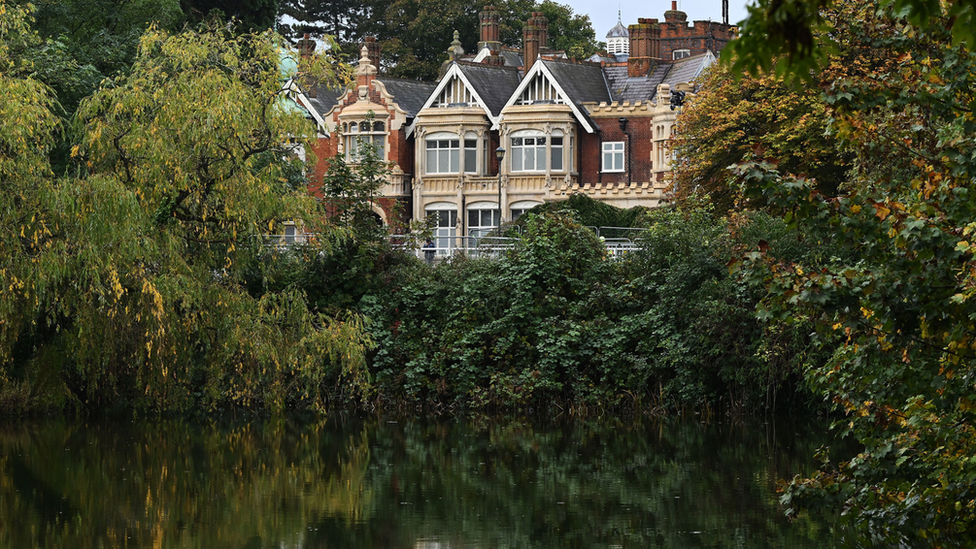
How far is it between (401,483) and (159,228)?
687 cm

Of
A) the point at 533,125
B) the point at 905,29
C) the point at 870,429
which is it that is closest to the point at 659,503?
the point at 870,429

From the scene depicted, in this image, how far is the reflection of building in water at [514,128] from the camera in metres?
56.1

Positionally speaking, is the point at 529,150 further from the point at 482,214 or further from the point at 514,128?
the point at 482,214

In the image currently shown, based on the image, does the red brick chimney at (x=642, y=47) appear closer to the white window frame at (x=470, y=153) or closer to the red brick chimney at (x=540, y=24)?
the red brick chimney at (x=540, y=24)

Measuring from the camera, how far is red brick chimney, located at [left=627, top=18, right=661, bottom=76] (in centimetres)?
5925

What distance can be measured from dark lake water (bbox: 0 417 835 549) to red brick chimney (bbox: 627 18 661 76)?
3353 centimetres

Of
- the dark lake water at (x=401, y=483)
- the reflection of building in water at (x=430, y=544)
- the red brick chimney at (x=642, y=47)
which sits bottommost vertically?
the dark lake water at (x=401, y=483)

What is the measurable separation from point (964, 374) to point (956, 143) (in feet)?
6.52

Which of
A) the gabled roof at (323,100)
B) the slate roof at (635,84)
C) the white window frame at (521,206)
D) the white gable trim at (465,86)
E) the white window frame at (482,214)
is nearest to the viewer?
the white window frame at (521,206)

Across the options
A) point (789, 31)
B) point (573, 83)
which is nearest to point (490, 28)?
point (573, 83)

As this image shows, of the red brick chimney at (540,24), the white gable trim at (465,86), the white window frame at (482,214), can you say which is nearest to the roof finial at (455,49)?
the red brick chimney at (540,24)

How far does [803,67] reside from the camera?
4.91m

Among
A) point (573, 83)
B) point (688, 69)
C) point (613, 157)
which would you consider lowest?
point (613, 157)

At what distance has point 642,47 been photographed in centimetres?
5966
